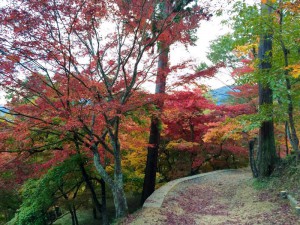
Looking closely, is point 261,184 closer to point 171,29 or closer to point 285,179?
point 285,179

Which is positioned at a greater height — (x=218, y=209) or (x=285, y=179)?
(x=285, y=179)

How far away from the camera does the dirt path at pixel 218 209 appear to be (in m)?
5.50

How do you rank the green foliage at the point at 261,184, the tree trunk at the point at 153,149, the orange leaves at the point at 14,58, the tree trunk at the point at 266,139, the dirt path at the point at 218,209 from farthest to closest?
the tree trunk at the point at 153,149
the tree trunk at the point at 266,139
the green foliage at the point at 261,184
the orange leaves at the point at 14,58
the dirt path at the point at 218,209

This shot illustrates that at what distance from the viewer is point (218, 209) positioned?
6.95 metres

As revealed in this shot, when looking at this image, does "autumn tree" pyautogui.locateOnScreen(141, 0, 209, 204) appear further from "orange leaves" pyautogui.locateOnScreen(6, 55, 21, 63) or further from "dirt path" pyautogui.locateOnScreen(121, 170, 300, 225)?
"orange leaves" pyautogui.locateOnScreen(6, 55, 21, 63)

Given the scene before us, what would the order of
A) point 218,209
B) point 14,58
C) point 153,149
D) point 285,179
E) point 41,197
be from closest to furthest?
point 14,58
point 218,209
point 285,179
point 41,197
point 153,149

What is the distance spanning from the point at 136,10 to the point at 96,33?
114 centimetres

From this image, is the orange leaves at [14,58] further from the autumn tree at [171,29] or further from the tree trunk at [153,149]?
the tree trunk at [153,149]

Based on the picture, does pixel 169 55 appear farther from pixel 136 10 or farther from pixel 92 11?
pixel 92 11

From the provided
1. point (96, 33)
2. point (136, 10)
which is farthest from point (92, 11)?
point (136, 10)

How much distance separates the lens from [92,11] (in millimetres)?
5883

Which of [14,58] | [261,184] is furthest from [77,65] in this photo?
[261,184]

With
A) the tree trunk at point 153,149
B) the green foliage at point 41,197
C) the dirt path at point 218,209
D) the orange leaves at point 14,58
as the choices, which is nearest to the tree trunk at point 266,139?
the dirt path at point 218,209

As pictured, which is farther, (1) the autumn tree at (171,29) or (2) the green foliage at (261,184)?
(2) the green foliage at (261,184)
